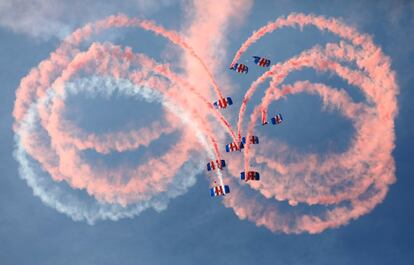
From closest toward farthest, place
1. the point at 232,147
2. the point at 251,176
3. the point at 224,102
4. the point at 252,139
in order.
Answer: the point at 224,102 < the point at 251,176 < the point at 232,147 < the point at 252,139

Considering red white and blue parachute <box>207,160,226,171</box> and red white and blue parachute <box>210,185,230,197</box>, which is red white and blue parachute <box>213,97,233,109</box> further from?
red white and blue parachute <box>210,185,230,197</box>

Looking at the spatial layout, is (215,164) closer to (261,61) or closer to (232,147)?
(232,147)

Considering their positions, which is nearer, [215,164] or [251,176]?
[251,176]

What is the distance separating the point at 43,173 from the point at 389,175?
48.0 metres

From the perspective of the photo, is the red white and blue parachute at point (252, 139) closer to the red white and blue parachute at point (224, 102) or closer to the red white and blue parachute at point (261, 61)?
the red white and blue parachute at point (224, 102)

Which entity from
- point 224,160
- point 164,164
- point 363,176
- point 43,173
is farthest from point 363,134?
point 43,173

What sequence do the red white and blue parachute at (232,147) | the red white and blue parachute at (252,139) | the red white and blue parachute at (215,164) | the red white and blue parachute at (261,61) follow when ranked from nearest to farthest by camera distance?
the red white and blue parachute at (215,164) → the red white and blue parachute at (232,147) → the red white and blue parachute at (252,139) → the red white and blue parachute at (261,61)

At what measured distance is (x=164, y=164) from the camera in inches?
3435

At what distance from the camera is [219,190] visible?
277 feet

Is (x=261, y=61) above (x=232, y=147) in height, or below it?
above

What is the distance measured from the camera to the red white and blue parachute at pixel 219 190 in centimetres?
8419

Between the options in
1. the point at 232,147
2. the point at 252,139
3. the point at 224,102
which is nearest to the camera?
the point at 224,102

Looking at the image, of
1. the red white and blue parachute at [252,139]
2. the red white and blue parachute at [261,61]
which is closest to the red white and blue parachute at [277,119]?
the red white and blue parachute at [252,139]

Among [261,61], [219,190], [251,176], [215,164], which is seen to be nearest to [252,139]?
[251,176]
